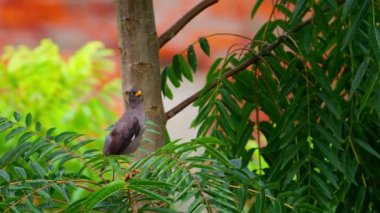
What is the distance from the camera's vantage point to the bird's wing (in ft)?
8.36

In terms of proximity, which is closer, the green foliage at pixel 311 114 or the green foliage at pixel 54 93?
the green foliage at pixel 311 114

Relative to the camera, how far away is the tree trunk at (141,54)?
2.29 m

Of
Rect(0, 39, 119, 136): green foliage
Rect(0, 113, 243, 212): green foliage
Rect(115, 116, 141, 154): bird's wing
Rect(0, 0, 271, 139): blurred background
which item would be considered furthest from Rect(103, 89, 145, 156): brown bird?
Rect(0, 0, 271, 139): blurred background

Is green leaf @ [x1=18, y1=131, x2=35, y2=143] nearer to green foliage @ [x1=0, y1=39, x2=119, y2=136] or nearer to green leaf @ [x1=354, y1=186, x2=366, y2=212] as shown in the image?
Result: green leaf @ [x1=354, y1=186, x2=366, y2=212]

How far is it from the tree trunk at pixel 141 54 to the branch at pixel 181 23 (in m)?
0.11

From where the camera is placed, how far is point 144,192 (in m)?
1.62

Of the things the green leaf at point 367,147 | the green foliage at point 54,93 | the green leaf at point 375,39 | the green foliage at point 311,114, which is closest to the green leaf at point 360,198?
the green foliage at point 311,114

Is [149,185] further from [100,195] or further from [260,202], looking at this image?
[260,202]

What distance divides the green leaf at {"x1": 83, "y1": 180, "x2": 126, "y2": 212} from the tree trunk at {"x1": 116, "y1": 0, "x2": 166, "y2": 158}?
701 millimetres

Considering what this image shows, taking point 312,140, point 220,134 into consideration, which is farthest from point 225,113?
point 312,140

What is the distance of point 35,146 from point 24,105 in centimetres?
255

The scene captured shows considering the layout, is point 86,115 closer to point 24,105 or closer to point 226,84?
point 24,105

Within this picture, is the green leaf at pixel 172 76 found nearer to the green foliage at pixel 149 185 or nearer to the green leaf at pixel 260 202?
the green foliage at pixel 149 185

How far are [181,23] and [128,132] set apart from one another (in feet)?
1.11
